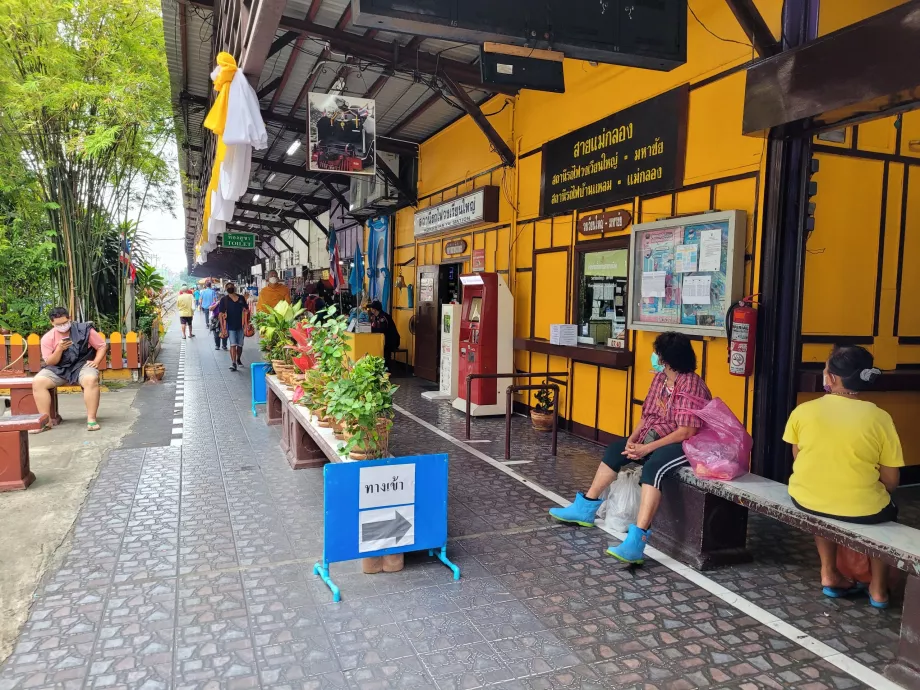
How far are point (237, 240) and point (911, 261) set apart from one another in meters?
19.8

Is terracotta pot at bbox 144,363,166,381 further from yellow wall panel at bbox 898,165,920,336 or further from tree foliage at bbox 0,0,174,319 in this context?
yellow wall panel at bbox 898,165,920,336

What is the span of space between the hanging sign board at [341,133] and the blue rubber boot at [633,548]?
5.55 meters

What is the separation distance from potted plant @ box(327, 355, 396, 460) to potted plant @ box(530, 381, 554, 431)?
3446 millimetres

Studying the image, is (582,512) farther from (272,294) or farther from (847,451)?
(272,294)

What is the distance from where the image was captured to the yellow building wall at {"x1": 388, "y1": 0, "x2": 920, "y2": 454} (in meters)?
4.70

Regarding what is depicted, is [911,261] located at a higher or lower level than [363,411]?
higher

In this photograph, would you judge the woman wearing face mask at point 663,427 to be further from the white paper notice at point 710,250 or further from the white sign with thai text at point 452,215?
the white sign with thai text at point 452,215

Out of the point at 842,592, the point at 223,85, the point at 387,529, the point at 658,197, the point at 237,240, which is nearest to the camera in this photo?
the point at 842,592

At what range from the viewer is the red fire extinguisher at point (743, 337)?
4473 millimetres

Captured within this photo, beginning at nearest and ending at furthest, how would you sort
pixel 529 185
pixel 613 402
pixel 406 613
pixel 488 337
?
pixel 406 613 → pixel 613 402 → pixel 488 337 → pixel 529 185

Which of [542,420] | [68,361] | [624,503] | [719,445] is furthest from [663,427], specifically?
[68,361]

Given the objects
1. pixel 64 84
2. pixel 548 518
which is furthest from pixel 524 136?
pixel 64 84

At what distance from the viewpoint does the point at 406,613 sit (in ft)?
9.88

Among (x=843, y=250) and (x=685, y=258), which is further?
(x=685, y=258)
